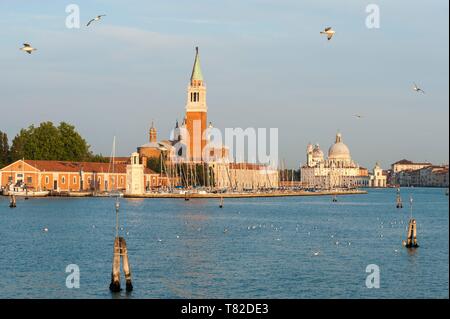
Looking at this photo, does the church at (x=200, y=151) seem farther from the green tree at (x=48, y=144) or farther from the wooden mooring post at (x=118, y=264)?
the wooden mooring post at (x=118, y=264)

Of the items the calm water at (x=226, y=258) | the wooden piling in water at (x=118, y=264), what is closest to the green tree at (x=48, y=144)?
the calm water at (x=226, y=258)

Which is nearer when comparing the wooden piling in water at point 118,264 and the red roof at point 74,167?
the wooden piling in water at point 118,264

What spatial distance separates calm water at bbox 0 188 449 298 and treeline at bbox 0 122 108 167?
4609 centimetres

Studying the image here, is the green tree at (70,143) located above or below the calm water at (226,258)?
above

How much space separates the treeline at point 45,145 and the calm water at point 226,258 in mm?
46089

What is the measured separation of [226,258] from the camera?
2927 cm

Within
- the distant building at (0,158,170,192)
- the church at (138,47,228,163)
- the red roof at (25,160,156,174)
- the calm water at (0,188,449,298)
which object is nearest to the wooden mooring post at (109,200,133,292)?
the calm water at (0,188,449,298)

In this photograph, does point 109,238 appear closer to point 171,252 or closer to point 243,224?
point 171,252

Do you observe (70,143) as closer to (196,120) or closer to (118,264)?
(196,120)

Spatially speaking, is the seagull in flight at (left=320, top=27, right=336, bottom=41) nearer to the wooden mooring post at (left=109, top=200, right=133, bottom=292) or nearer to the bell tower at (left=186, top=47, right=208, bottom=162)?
the wooden mooring post at (left=109, top=200, right=133, bottom=292)

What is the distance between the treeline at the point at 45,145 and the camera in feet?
308

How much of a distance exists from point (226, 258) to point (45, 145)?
67.7 meters

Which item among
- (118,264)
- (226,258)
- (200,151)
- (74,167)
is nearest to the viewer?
(118,264)

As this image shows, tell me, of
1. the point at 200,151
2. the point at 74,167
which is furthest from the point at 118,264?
the point at 200,151
